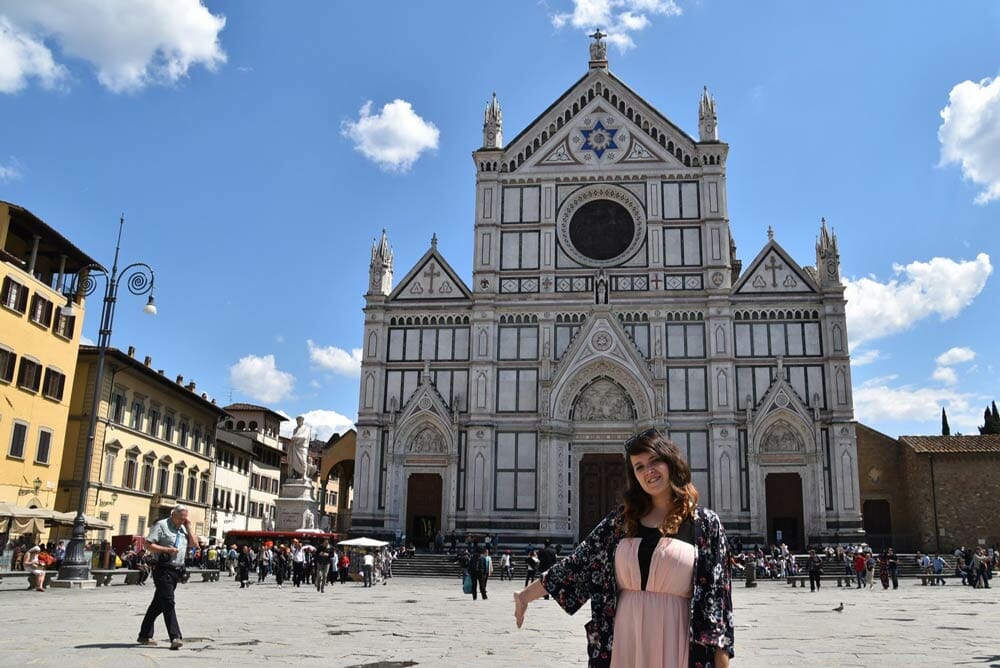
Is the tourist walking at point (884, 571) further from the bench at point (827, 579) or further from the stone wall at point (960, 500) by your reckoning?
the stone wall at point (960, 500)

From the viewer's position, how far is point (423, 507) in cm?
3956

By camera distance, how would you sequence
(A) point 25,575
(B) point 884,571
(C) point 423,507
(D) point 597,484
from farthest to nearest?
(C) point 423,507 < (D) point 597,484 < (B) point 884,571 < (A) point 25,575

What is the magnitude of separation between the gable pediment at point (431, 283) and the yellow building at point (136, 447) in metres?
11.8

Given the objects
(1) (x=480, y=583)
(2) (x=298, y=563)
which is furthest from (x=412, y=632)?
(2) (x=298, y=563)

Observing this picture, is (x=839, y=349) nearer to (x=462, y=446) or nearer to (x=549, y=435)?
(x=549, y=435)

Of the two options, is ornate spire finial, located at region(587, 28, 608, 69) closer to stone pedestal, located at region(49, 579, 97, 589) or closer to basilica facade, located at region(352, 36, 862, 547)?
basilica facade, located at region(352, 36, 862, 547)

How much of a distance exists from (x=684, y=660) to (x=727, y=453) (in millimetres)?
34774

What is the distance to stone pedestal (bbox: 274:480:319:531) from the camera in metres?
35.5

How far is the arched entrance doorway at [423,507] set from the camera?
3950cm

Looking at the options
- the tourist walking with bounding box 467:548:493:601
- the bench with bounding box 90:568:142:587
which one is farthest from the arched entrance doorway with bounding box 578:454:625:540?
the bench with bounding box 90:568:142:587

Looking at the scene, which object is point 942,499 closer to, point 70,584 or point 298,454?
point 298,454

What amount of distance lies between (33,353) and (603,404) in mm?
23025

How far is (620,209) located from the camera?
41406mm

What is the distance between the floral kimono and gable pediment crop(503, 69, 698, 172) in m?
38.4
